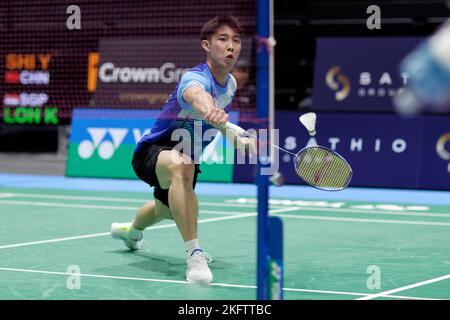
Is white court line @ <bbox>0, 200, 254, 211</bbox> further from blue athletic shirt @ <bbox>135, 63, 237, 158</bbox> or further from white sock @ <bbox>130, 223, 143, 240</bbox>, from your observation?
blue athletic shirt @ <bbox>135, 63, 237, 158</bbox>

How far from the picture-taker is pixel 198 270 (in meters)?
5.72

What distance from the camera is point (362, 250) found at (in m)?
7.17

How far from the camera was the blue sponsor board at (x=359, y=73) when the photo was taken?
12.6 m

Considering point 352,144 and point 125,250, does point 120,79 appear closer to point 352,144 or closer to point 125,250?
point 352,144

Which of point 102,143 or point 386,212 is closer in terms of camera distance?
point 386,212

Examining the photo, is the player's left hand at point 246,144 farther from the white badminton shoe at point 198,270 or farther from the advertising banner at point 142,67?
the advertising banner at point 142,67

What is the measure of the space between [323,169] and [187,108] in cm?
113

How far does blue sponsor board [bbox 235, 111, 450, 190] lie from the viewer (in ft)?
39.4

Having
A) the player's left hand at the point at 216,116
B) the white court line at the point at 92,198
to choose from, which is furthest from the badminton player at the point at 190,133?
the white court line at the point at 92,198
